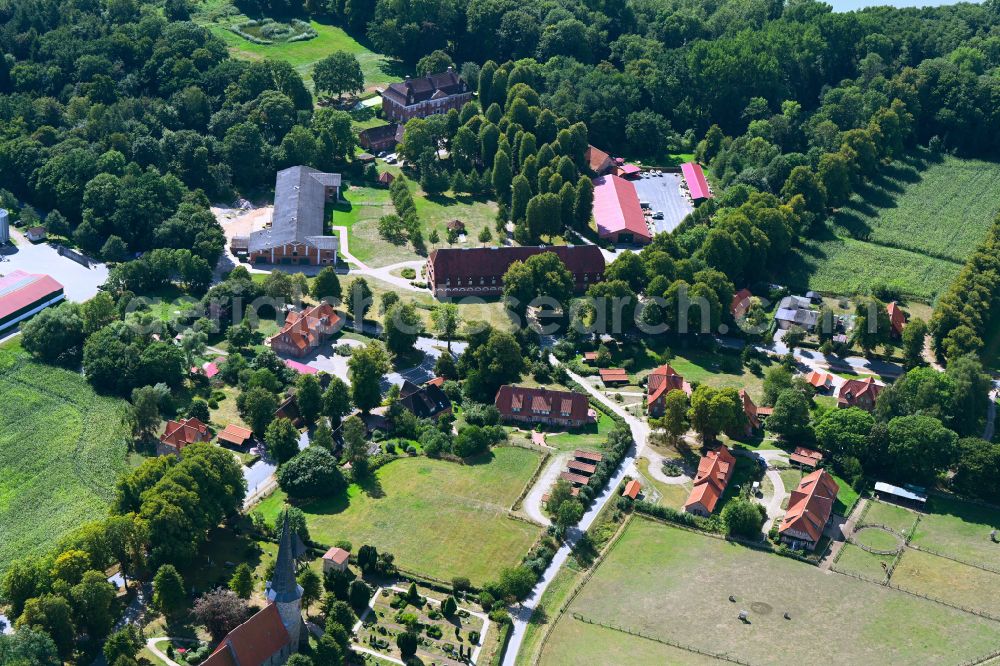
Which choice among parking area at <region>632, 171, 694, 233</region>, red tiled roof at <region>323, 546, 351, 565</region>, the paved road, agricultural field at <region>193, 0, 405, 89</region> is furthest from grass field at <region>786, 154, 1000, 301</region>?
agricultural field at <region>193, 0, 405, 89</region>

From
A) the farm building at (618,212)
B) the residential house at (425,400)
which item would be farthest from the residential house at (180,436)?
the farm building at (618,212)

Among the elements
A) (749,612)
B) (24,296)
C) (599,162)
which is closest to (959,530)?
(749,612)

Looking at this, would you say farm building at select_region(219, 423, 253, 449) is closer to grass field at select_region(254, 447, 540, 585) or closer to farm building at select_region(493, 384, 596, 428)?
grass field at select_region(254, 447, 540, 585)

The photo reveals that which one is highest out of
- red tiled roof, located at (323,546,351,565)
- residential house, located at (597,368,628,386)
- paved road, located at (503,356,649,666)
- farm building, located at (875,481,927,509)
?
farm building, located at (875,481,927,509)

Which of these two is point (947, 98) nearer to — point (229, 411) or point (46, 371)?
point (229, 411)

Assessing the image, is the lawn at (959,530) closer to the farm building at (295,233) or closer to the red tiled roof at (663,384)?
the red tiled roof at (663,384)
